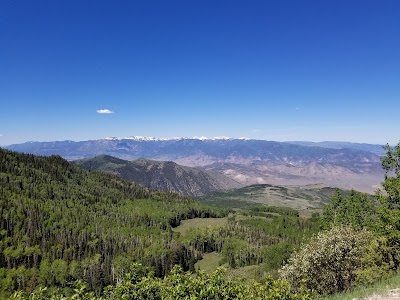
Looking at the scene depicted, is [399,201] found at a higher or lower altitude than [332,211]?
higher

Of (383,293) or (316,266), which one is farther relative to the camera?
(316,266)

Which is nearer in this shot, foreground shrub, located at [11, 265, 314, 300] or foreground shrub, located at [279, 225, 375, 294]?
foreground shrub, located at [11, 265, 314, 300]

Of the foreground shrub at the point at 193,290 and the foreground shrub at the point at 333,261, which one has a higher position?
the foreground shrub at the point at 193,290

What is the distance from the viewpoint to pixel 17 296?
29.6 m

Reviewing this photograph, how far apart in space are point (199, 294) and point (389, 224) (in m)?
41.4

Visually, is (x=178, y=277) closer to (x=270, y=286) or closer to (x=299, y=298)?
(x=270, y=286)

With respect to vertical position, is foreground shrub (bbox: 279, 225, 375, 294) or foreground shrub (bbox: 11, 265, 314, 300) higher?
foreground shrub (bbox: 11, 265, 314, 300)

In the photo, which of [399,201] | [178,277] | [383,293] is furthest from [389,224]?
[178,277]

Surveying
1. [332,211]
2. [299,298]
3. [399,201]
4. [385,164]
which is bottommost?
[332,211]

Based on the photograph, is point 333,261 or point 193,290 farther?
point 333,261

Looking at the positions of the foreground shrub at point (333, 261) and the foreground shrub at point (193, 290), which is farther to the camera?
the foreground shrub at point (333, 261)

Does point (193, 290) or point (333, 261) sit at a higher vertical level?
point (193, 290)

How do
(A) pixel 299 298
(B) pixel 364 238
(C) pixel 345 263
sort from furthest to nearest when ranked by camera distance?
1. (B) pixel 364 238
2. (C) pixel 345 263
3. (A) pixel 299 298

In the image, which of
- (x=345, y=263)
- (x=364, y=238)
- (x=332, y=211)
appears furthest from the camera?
(x=332, y=211)
